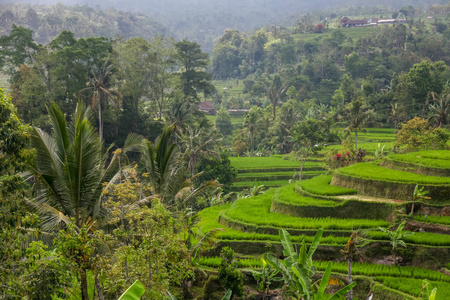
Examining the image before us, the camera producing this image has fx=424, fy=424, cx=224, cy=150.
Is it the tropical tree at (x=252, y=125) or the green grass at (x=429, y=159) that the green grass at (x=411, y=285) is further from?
the tropical tree at (x=252, y=125)

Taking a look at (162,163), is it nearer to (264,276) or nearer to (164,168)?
(164,168)

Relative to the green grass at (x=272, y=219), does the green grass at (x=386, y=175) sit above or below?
above

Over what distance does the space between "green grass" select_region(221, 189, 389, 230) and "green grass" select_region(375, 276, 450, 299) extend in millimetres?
2219

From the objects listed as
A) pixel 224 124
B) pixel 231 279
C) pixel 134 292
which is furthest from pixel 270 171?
pixel 134 292

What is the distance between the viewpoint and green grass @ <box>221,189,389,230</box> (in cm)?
1334

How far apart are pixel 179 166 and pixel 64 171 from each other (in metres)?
6.26

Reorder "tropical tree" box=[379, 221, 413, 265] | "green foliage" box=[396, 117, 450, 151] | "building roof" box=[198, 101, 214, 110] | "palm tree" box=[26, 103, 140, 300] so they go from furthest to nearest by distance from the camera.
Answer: "building roof" box=[198, 101, 214, 110]
"green foliage" box=[396, 117, 450, 151]
"tropical tree" box=[379, 221, 413, 265]
"palm tree" box=[26, 103, 140, 300]

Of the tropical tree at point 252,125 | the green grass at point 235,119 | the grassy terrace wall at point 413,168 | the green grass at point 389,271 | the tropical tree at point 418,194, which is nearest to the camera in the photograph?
the green grass at point 389,271

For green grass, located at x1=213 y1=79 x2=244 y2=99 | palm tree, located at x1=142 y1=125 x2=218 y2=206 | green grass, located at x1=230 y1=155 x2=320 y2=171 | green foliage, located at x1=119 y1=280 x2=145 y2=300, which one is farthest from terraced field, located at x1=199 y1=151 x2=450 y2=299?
green grass, located at x1=213 y1=79 x2=244 y2=99

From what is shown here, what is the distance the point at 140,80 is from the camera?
34.3 m

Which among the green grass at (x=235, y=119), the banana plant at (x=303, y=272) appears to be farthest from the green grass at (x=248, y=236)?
the green grass at (x=235, y=119)

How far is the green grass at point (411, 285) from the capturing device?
397 inches

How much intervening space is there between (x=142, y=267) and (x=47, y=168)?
3076 millimetres

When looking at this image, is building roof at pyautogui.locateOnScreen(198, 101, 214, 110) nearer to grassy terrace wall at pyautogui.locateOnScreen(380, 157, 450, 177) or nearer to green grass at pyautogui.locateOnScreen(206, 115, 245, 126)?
green grass at pyautogui.locateOnScreen(206, 115, 245, 126)
